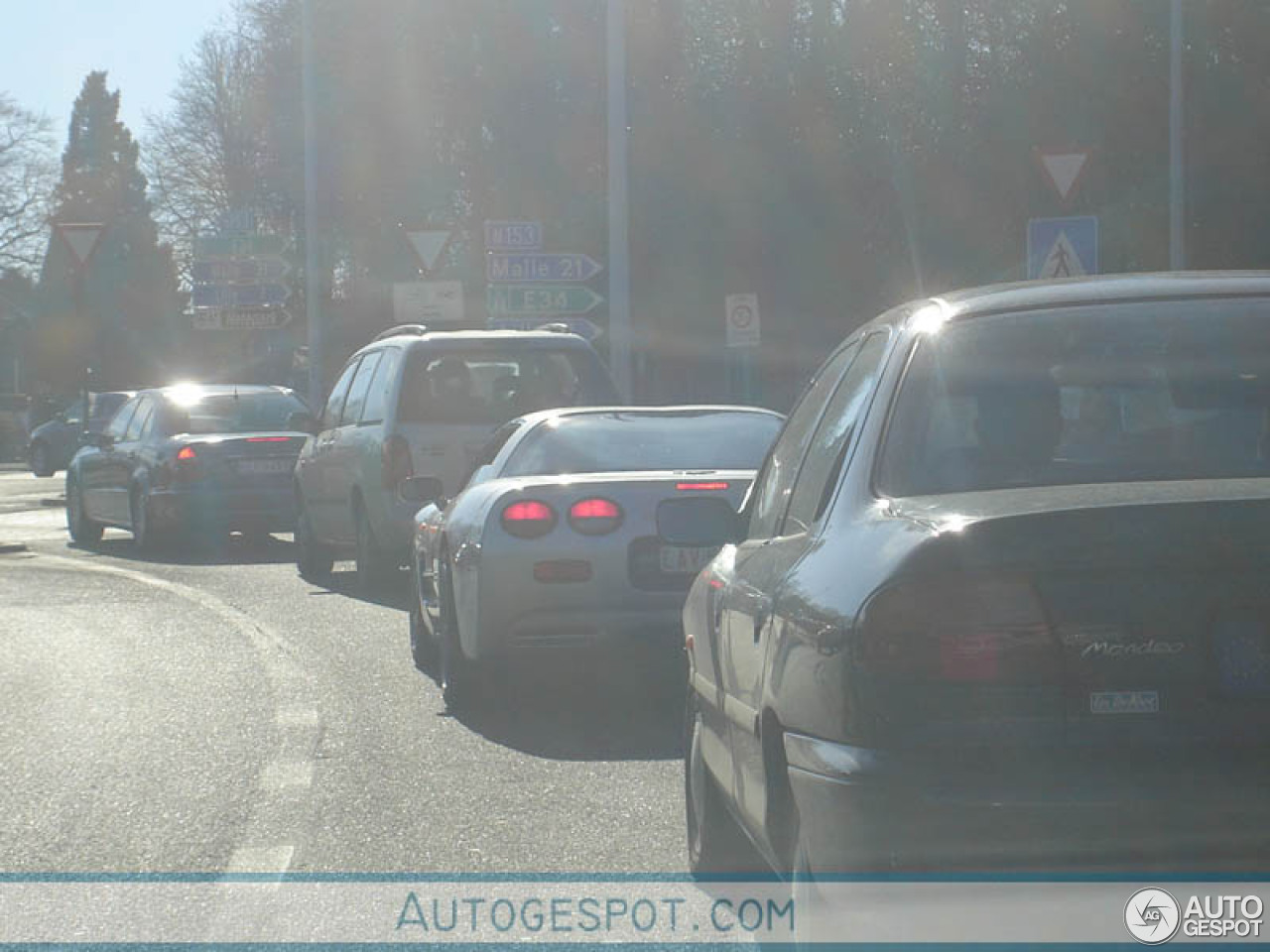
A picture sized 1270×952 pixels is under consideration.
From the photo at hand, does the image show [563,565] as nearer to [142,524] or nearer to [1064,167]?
[1064,167]

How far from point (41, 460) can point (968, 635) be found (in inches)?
1761

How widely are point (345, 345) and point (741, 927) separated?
4133cm

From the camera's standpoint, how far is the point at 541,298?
2480 cm

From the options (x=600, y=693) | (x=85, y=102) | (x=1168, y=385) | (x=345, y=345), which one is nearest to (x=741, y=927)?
(x=1168, y=385)

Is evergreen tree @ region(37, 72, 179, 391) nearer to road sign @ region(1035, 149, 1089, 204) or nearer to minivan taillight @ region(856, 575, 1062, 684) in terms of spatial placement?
road sign @ region(1035, 149, 1089, 204)

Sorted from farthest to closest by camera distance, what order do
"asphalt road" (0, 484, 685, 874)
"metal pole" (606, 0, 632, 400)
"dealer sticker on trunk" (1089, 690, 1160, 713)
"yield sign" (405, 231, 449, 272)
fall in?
"yield sign" (405, 231, 449, 272) → "metal pole" (606, 0, 632, 400) → "asphalt road" (0, 484, 685, 874) → "dealer sticker on trunk" (1089, 690, 1160, 713)

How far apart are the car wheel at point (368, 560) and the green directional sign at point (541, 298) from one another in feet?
31.4

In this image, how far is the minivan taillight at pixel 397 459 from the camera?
1424 cm

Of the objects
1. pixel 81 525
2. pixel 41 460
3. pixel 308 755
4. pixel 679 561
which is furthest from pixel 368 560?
pixel 41 460

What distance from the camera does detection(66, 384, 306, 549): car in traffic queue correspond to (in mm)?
19062

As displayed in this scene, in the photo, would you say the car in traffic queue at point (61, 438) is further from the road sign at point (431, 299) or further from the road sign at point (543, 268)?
the road sign at point (543, 268)

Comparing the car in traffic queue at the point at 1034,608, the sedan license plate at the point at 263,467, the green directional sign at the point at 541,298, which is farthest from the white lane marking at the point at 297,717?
the green directional sign at the point at 541,298

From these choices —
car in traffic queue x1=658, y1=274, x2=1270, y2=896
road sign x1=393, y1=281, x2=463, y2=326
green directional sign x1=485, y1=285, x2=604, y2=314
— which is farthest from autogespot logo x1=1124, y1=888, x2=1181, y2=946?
road sign x1=393, y1=281, x2=463, y2=326

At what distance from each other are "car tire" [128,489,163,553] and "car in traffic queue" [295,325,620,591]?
190 inches
